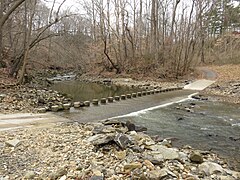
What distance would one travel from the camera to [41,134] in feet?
20.3

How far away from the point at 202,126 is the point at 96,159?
192 inches

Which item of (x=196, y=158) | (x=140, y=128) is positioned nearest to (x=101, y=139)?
(x=196, y=158)

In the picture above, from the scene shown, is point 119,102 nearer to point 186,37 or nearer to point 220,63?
point 186,37

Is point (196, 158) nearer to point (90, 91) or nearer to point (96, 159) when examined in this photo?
point (96, 159)

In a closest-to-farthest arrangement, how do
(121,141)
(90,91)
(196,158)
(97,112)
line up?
(196,158)
(121,141)
(97,112)
(90,91)

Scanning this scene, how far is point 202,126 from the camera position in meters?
8.46

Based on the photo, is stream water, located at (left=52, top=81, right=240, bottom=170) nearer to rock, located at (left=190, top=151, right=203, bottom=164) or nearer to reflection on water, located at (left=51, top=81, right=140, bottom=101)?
rock, located at (left=190, top=151, right=203, bottom=164)

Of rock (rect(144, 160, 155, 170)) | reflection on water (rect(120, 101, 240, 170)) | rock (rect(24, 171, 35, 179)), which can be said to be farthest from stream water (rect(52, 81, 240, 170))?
rock (rect(24, 171, 35, 179))

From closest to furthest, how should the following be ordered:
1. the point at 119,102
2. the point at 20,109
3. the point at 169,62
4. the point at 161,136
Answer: the point at 161,136
the point at 20,109
the point at 119,102
the point at 169,62

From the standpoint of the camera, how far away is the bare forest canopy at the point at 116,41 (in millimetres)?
16594

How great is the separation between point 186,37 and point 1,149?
1988 cm

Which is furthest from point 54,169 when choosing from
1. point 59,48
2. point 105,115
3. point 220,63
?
point 220,63

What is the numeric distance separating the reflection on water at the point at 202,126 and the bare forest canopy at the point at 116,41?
8189 millimetres

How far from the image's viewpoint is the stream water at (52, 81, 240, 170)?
6583mm
